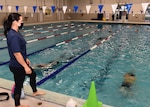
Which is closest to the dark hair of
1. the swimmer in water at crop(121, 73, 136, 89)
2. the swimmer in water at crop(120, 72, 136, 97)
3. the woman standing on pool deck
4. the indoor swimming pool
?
the woman standing on pool deck

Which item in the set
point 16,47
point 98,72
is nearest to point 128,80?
point 98,72

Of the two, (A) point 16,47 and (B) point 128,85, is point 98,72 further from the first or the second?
(A) point 16,47

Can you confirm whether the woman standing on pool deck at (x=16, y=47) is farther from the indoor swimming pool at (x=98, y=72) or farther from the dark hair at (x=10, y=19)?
the indoor swimming pool at (x=98, y=72)

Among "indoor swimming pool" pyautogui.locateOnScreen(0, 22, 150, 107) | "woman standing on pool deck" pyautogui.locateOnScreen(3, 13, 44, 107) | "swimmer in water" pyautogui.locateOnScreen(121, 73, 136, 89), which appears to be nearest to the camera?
"woman standing on pool deck" pyautogui.locateOnScreen(3, 13, 44, 107)

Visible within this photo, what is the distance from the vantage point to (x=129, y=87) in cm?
416

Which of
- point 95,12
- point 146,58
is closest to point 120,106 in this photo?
point 146,58

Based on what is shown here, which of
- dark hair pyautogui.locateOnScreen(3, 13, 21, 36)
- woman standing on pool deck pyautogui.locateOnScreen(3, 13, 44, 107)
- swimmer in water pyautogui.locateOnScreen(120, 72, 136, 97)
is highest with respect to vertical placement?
dark hair pyautogui.locateOnScreen(3, 13, 21, 36)

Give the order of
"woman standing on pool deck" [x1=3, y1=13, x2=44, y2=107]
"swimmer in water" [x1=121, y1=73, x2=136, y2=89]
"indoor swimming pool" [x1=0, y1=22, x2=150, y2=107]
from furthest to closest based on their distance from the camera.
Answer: "swimmer in water" [x1=121, y1=73, x2=136, y2=89], "indoor swimming pool" [x1=0, y1=22, x2=150, y2=107], "woman standing on pool deck" [x1=3, y1=13, x2=44, y2=107]

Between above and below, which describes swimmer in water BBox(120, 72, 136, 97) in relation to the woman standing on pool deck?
below

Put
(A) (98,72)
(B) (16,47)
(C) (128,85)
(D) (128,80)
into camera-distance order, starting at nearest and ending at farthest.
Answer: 1. (B) (16,47)
2. (C) (128,85)
3. (D) (128,80)
4. (A) (98,72)

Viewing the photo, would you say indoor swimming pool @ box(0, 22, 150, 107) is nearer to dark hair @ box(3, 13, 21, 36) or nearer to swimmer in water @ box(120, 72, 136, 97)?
swimmer in water @ box(120, 72, 136, 97)

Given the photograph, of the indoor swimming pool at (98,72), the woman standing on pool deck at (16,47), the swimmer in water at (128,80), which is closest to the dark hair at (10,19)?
the woman standing on pool deck at (16,47)

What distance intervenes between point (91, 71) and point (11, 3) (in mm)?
14929

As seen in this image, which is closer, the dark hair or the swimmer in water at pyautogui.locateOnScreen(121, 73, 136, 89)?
the dark hair
